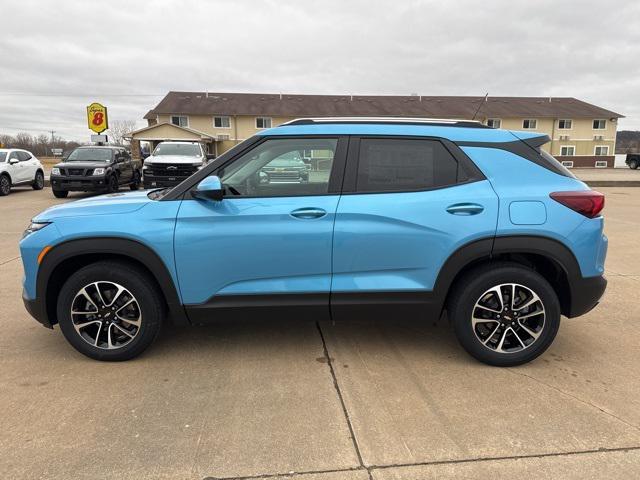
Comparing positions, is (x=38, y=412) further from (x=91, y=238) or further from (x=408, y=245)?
(x=408, y=245)

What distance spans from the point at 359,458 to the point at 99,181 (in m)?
14.3

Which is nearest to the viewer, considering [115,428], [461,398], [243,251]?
[115,428]

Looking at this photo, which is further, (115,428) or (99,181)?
(99,181)

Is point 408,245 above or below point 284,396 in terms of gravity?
above

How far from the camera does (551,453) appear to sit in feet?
8.32

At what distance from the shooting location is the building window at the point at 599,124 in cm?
5123

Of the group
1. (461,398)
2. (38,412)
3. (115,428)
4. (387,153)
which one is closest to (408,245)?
(387,153)

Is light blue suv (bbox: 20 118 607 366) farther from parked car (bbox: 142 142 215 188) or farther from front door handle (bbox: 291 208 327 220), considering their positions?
parked car (bbox: 142 142 215 188)

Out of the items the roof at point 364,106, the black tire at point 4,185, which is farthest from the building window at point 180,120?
the black tire at point 4,185

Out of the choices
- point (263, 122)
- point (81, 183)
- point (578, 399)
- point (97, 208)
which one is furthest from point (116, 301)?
point (263, 122)

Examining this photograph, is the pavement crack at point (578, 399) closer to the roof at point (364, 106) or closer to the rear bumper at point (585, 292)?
the rear bumper at point (585, 292)

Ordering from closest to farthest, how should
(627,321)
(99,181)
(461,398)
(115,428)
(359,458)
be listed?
1. (359,458)
2. (115,428)
3. (461,398)
4. (627,321)
5. (99,181)

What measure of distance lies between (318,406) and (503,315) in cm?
150

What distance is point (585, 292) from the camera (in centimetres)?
340
